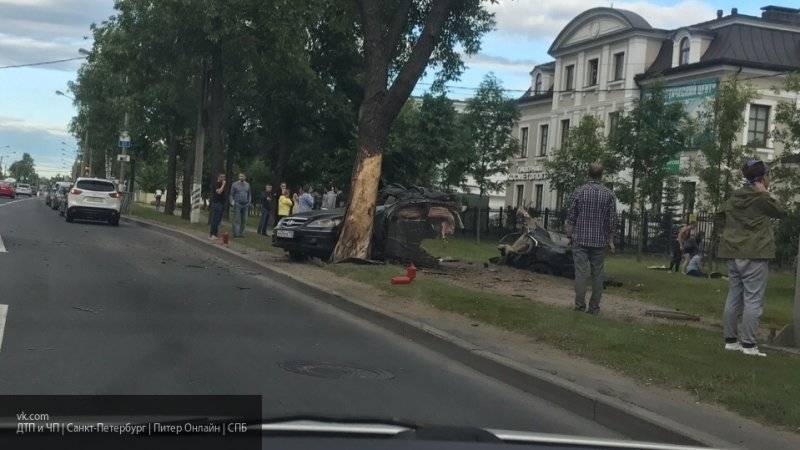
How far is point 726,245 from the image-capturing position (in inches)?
346

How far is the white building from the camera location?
38688 millimetres

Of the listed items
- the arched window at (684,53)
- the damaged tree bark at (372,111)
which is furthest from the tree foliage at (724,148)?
the arched window at (684,53)

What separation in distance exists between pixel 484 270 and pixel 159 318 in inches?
392

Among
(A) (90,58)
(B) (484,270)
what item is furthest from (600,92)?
(B) (484,270)

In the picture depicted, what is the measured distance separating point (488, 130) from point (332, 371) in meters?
32.3

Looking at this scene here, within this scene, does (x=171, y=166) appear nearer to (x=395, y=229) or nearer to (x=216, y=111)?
(x=216, y=111)

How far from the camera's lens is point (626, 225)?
35.3 metres

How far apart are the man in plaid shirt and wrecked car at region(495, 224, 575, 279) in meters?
7.72

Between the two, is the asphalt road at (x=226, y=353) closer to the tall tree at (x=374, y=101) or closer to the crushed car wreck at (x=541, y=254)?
the tall tree at (x=374, y=101)

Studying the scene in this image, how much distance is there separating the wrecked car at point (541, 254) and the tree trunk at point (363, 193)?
15.4ft

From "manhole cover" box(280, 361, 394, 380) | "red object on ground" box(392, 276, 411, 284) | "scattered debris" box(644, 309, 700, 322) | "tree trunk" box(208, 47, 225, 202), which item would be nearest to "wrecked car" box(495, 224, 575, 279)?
"red object on ground" box(392, 276, 411, 284)

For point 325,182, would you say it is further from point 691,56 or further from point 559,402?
point 559,402

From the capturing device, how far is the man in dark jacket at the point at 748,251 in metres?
8.56

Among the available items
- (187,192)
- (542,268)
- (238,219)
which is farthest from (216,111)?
(542,268)
